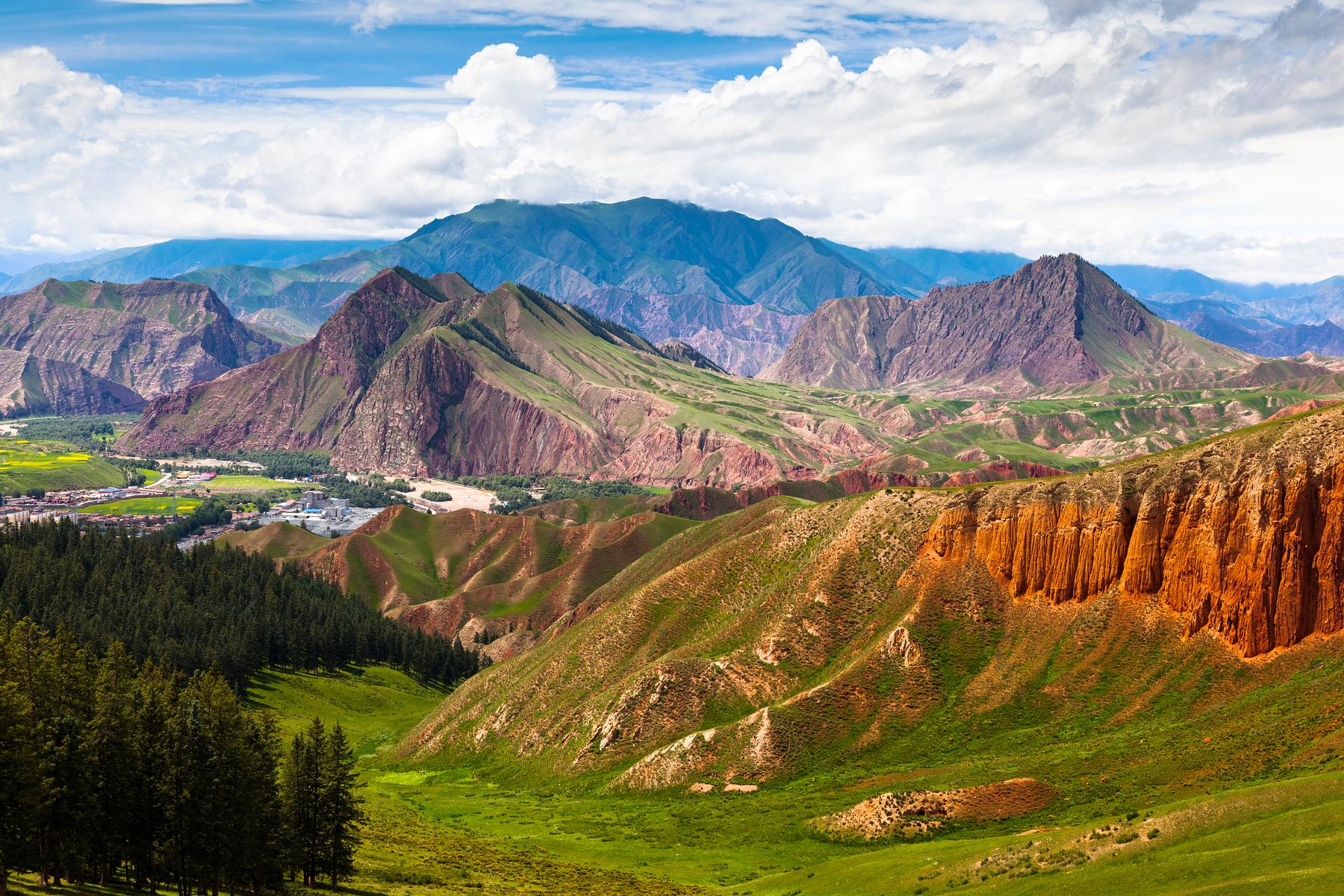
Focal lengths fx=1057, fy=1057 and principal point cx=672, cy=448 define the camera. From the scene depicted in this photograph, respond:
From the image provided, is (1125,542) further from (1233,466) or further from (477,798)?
(477,798)

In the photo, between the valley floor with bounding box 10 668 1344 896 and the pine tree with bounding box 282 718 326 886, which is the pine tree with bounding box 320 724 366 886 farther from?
the valley floor with bounding box 10 668 1344 896

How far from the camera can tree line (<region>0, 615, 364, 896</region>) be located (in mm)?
53156

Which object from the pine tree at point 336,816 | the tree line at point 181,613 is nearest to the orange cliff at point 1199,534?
the pine tree at point 336,816

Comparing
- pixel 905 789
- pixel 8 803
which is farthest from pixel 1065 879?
pixel 8 803

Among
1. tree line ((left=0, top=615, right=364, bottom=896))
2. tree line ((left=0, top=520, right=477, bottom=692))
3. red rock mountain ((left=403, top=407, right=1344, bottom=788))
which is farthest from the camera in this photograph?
tree line ((left=0, top=520, right=477, bottom=692))

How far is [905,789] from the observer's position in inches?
3317

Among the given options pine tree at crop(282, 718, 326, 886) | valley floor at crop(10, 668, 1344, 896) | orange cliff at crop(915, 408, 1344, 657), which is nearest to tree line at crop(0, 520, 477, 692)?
valley floor at crop(10, 668, 1344, 896)

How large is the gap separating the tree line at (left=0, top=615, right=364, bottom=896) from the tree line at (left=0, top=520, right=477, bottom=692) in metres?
74.2

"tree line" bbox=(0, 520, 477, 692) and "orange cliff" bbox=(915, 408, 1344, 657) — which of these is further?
"tree line" bbox=(0, 520, 477, 692)

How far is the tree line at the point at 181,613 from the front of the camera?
147250 mm

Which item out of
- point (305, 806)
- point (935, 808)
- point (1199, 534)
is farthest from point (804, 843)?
point (1199, 534)

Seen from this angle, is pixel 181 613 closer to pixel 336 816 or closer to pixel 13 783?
pixel 336 816

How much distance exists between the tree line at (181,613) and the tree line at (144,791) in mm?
74198

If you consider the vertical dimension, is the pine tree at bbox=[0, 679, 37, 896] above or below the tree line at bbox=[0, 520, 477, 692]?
above
